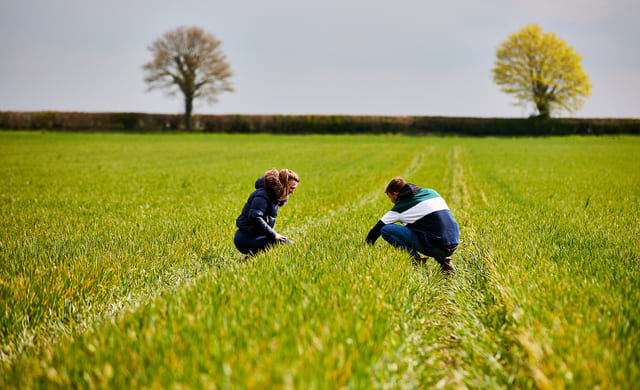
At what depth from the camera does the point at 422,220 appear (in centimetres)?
517

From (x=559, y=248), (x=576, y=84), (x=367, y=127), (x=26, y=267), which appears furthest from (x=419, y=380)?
(x=576, y=84)

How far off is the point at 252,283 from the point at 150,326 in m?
1.11

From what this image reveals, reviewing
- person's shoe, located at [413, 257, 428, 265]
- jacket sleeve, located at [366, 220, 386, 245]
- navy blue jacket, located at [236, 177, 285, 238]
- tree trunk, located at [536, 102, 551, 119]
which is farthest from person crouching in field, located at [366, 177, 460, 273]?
tree trunk, located at [536, 102, 551, 119]

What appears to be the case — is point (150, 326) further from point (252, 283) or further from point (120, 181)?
point (120, 181)

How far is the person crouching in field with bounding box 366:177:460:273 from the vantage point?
5090 millimetres

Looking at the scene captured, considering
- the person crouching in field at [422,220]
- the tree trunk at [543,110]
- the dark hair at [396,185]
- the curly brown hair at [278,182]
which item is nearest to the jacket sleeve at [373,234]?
the person crouching in field at [422,220]

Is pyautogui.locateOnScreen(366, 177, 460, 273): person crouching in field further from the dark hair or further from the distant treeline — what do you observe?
the distant treeline

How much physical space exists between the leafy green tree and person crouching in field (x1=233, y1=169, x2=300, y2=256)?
2792 inches

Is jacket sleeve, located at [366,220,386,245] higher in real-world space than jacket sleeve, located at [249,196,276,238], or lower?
lower

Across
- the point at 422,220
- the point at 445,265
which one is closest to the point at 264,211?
the point at 422,220

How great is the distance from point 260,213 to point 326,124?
61409 millimetres

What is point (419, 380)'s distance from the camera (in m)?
A: 3.00

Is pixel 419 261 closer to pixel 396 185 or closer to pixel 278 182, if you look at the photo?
pixel 396 185

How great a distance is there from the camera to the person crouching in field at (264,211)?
520cm
